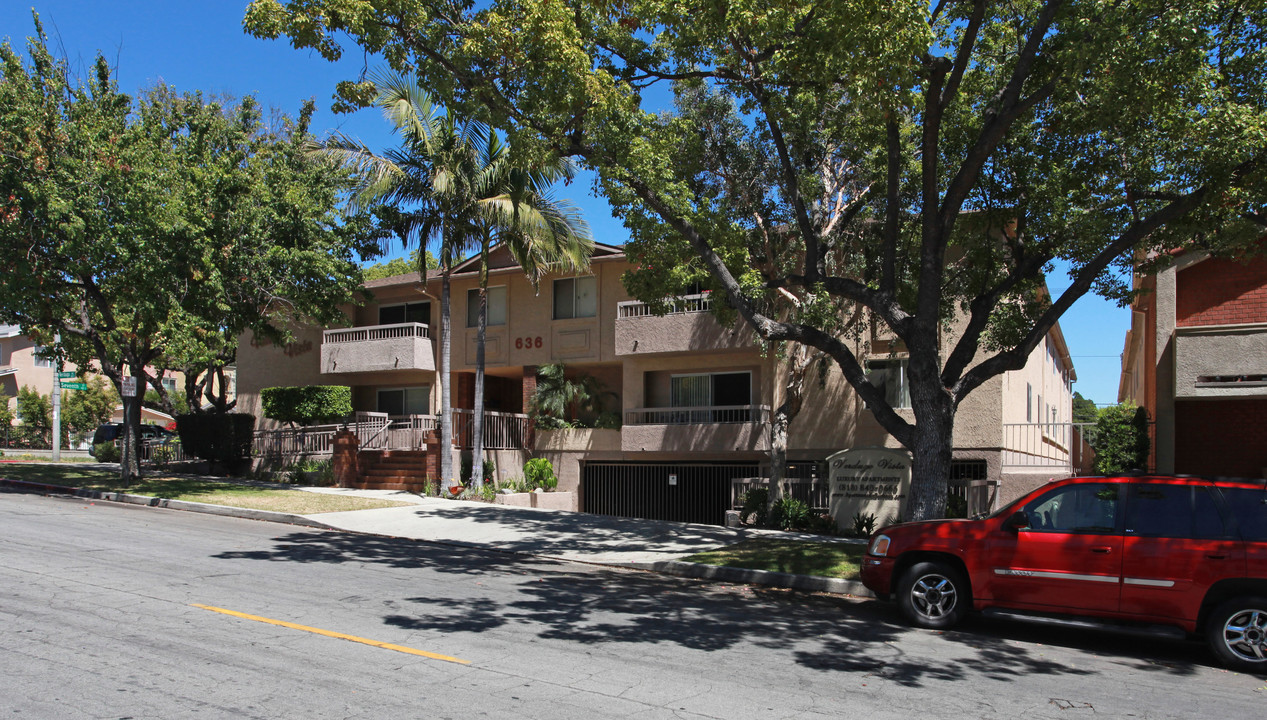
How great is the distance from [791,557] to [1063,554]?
4992 mm

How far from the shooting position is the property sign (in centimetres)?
1647

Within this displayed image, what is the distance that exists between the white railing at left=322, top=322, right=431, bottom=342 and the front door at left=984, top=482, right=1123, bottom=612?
824 inches

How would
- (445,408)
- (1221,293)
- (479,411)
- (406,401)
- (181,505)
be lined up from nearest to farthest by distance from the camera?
1. (1221,293)
2. (181,505)
3. (445,408)
4. (479,411)
5. (406,401)

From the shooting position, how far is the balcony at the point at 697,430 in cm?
2191

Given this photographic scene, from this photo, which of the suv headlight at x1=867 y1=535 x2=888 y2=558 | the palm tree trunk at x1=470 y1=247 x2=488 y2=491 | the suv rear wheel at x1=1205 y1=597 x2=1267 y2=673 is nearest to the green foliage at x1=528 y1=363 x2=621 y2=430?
the palm tree trunk at x1=470 y1=247 x2=488 y2=491

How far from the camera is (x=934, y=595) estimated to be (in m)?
8.99

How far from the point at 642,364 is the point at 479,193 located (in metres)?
6.56

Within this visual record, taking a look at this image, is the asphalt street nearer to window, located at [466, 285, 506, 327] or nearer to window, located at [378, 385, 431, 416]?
window, located at [466, 285, 506, 327]

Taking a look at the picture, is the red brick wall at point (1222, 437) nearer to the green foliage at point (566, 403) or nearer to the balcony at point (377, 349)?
the green foliage at point (566, 403)

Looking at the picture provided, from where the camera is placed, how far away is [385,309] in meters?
30.1

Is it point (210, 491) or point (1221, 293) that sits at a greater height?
point (1221, 293)

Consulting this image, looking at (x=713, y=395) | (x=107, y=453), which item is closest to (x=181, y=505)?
(x=713, y=395)

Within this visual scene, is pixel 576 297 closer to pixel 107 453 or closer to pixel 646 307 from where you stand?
pixel 646 307

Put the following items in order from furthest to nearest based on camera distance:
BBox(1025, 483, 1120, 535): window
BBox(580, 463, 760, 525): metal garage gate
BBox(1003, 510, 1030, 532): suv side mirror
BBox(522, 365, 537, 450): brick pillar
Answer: BBox(522, 365, 537, 450): brick pillar → BBox(580, 463, 760, 525): metal garage gate → BBox(1003, 510, 1030, 532): suv side mirror → BBox(1025, 483, 1120, 535): window
